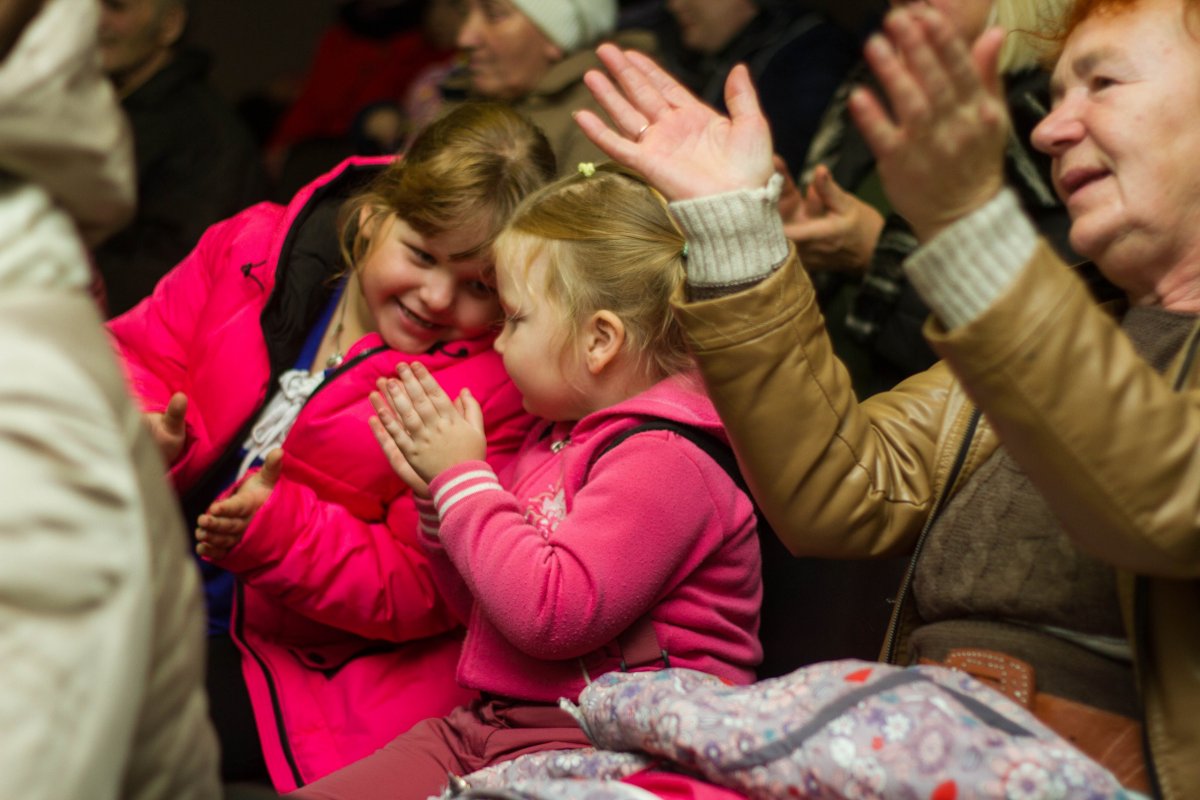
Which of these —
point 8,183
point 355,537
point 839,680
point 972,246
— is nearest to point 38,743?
point 8,183

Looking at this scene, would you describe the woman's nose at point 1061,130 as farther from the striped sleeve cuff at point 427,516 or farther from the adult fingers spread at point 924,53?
the striped sleeve cuff at point 427,516

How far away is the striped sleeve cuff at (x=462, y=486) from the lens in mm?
1439

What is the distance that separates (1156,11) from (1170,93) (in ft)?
0.31

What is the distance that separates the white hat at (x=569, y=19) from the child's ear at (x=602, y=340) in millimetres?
1491

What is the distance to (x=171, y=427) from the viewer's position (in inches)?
67.0

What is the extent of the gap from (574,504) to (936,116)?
0.62m

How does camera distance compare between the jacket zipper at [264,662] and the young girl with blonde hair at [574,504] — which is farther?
the jacket zipper at [264,662]

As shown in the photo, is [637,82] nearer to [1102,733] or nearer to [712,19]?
[1102,733]

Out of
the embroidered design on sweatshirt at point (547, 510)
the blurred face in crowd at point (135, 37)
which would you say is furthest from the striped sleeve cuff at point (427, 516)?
the blurred face in crowd at point (135, 37)

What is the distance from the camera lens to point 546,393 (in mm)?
1561

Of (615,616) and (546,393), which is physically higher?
(546,393)

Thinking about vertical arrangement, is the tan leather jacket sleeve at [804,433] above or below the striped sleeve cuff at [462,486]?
above

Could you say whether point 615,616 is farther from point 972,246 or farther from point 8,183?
point 8,183

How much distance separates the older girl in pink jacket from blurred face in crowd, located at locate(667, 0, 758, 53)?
4.08 ft
